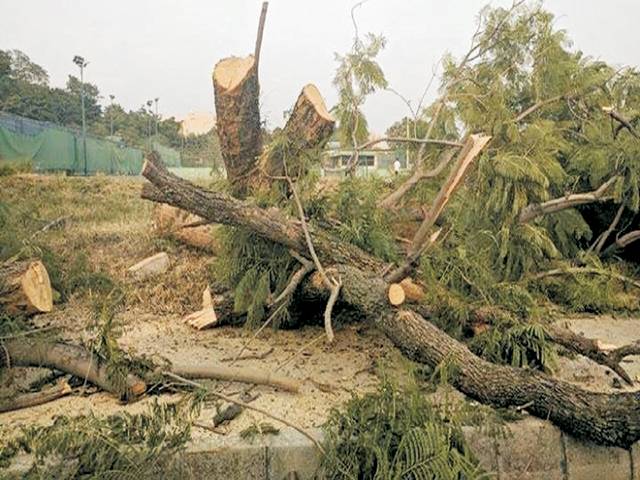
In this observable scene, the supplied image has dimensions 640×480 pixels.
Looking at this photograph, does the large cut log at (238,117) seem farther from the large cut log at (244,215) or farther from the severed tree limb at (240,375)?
the severed tree limb at (240,375)

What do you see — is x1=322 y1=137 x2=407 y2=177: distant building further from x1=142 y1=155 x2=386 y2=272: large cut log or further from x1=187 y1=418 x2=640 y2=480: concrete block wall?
x1=187 y1=418 x2=640 y2=480: concrete block wall

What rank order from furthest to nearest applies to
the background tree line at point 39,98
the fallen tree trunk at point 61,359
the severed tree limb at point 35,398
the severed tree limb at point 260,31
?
the background tree line at point 39,98
the severed tree limb at point 260,31
the fallen tree trunk at point 61,359
the severed tree limb at point 35,398

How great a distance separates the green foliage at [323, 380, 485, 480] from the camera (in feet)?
7.04

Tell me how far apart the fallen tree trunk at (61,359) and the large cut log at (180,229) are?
247 centimetres

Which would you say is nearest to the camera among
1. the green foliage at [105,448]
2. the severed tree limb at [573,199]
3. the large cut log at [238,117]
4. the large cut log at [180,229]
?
the green foliage at [105,448]

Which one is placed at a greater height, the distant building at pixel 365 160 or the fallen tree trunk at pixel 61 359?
the distant building at pixel 365 160

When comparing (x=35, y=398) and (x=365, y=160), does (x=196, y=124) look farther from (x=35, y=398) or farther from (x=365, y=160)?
(x=35, y=398)

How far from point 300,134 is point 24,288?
1907 millimetres

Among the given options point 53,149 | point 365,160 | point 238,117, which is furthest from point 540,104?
point 53,149

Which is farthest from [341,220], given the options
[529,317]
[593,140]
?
[593,140]

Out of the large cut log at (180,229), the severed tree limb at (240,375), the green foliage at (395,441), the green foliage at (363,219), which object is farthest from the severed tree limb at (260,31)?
the green foliage at (395,441)

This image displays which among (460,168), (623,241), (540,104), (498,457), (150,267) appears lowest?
(498,457)

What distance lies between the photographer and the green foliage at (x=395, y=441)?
2.14 metres

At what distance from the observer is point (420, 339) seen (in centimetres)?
295
